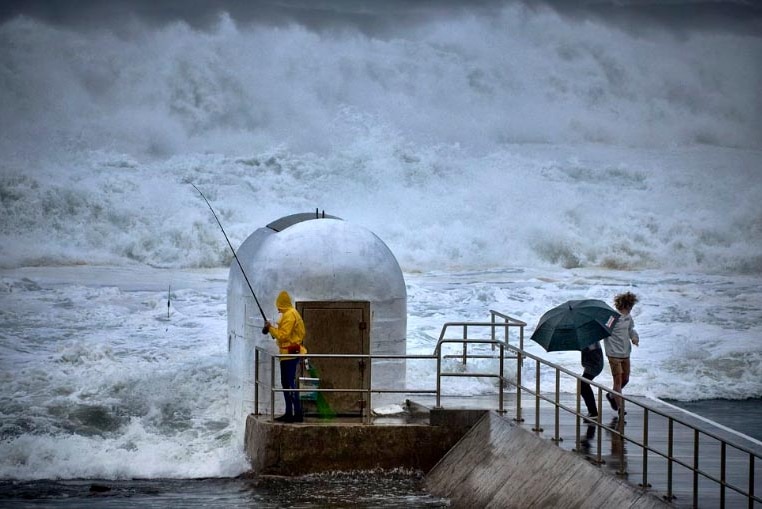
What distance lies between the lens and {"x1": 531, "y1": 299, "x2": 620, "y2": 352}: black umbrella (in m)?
15.0

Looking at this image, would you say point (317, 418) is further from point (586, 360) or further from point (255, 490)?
point (586, 360)

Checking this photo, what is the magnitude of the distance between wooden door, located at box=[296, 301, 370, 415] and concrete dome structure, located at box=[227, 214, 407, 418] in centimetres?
1

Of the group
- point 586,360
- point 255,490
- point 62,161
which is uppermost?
point 62,161

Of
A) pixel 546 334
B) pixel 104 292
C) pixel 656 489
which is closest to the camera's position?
pixel 656 489

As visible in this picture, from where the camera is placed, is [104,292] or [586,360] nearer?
[586,360]

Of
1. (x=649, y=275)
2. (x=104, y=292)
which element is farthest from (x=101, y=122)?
(x=649, y=275)

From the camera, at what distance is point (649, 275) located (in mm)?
42156

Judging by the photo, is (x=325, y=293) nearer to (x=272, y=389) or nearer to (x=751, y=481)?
(x=272, y=389)

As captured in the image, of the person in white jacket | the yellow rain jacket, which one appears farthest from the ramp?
the yellow rain jacket

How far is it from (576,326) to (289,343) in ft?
10.6

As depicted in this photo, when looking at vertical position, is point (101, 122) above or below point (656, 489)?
above

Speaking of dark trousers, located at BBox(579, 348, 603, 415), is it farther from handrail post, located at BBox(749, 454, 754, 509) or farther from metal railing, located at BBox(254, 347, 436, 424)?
handrail post, located at BBox(749, 454, 754, 509)

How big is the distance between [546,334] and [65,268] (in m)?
27.2

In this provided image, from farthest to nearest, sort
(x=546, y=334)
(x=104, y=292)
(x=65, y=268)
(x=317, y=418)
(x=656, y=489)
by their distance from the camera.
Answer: (x=65, y=268), (x=104, y=292), (x=317, y=418), (x=546, y=334), (x=656, y=489)
